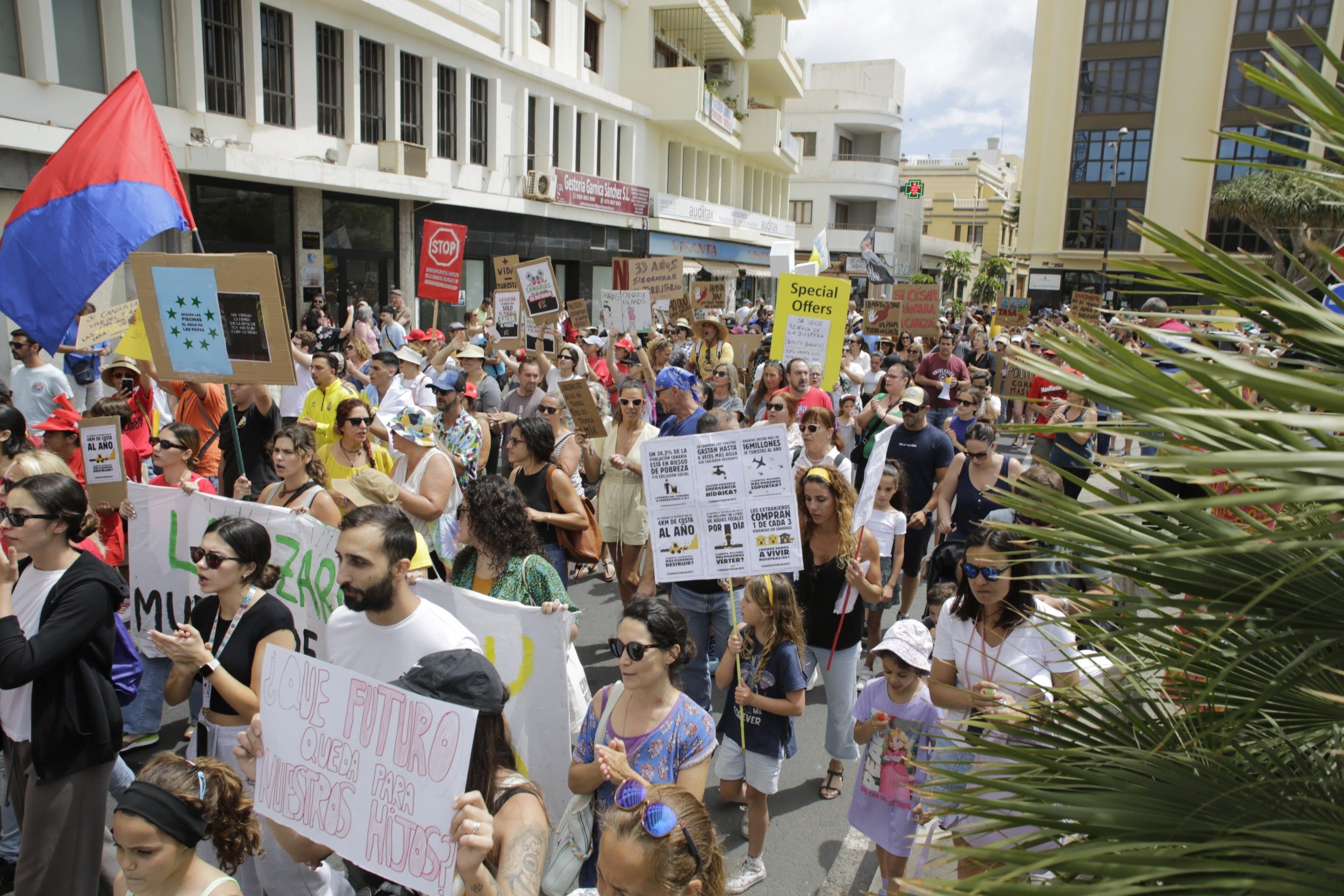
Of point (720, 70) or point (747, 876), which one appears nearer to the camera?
point (747, 876)

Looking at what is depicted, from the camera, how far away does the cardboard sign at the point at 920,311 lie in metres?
16.3

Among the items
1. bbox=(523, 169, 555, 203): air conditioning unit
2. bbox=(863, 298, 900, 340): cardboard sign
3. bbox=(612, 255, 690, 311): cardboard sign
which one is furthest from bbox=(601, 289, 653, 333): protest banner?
bbox=(523, 169, 555, 203): air conditioning unit

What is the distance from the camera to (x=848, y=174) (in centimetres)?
5894

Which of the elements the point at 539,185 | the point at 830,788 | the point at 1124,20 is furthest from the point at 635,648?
the point at 1124,20

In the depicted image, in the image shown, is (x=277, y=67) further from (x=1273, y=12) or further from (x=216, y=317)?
(x=1273, y=12)

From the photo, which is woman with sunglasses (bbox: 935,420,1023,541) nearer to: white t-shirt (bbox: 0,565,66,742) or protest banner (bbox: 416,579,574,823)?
protest banner (bbox: 416,579,574,823)

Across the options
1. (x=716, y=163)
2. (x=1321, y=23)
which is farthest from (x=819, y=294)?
(x=1321, y=23)

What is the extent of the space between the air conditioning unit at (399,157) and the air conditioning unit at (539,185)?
4.52 metres

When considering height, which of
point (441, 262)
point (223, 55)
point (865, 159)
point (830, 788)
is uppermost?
point (865, 159)

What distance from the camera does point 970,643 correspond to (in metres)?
3.70

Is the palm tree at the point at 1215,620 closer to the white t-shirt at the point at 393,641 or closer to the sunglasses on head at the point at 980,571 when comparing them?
the sunglasses on head at the point at 980,571

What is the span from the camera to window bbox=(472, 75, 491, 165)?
2255 cm

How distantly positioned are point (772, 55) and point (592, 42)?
37.1 feet

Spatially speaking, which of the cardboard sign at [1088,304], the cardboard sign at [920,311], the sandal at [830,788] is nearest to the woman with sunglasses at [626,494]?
the sandal at [830,788]
